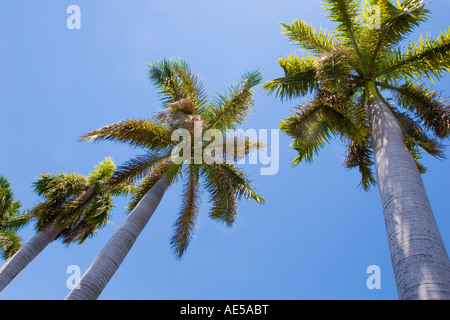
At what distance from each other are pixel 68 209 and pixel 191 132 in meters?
5.80

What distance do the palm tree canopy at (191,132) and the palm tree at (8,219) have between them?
5.97 metres

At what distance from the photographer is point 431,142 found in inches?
416

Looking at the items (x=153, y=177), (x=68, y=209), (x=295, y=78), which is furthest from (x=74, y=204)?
(x=295, y=78)

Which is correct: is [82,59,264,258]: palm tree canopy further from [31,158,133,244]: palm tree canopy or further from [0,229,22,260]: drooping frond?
[0,229,22,260]: drooping frond

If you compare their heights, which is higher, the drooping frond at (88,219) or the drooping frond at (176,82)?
the drooping frond at (176,82)

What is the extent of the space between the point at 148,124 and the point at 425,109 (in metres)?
8.57

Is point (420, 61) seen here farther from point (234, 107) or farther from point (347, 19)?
point (234, 107)

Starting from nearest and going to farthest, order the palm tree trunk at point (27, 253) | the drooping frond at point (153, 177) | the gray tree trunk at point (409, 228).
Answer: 1. the gray tree trunk at point (409, 228)
2. the palm tree trunk at point (27, 253)
3. the drooping frond at point (153, 177)

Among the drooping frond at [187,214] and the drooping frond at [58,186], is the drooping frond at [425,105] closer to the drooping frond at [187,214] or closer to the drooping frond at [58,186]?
the drooping frond at [187,214]

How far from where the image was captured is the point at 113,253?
8.79 metres

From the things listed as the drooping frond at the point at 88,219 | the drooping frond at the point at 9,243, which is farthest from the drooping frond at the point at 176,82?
the drooping frond at the point at 9,243

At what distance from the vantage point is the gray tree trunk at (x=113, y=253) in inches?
304
